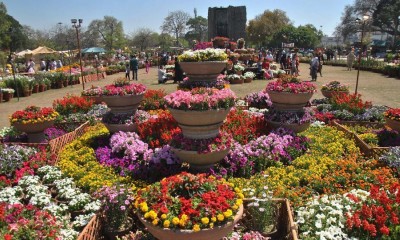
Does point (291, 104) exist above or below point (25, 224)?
above

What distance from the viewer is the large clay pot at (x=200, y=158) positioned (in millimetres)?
6613

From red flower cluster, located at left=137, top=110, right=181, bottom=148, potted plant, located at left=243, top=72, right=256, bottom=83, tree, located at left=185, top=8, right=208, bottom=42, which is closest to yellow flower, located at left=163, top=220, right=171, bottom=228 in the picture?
red flower cluster, located at left=137, top=110, right=181, bottom=148

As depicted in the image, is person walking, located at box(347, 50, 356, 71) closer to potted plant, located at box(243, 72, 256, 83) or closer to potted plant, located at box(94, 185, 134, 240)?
potted plant, located at box(243, 72, 256, 83)

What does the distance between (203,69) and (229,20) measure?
44626 mm

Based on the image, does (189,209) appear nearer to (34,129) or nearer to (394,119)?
(394,119)

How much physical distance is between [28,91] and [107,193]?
18342 mm

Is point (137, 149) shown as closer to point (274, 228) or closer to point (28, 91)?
point (274, 228)

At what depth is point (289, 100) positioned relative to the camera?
8578 mm

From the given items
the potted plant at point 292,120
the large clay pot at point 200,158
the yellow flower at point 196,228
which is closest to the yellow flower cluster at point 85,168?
the large clay pot at point 200,158

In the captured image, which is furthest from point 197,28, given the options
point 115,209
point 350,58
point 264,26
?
point 115,209

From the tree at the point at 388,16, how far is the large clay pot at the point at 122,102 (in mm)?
65517

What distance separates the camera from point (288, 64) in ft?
94.8

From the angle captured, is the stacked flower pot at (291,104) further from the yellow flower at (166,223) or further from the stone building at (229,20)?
the stone building at (229,20)

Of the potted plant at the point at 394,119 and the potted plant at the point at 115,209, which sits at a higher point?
the potted plant at the point at 394,119
